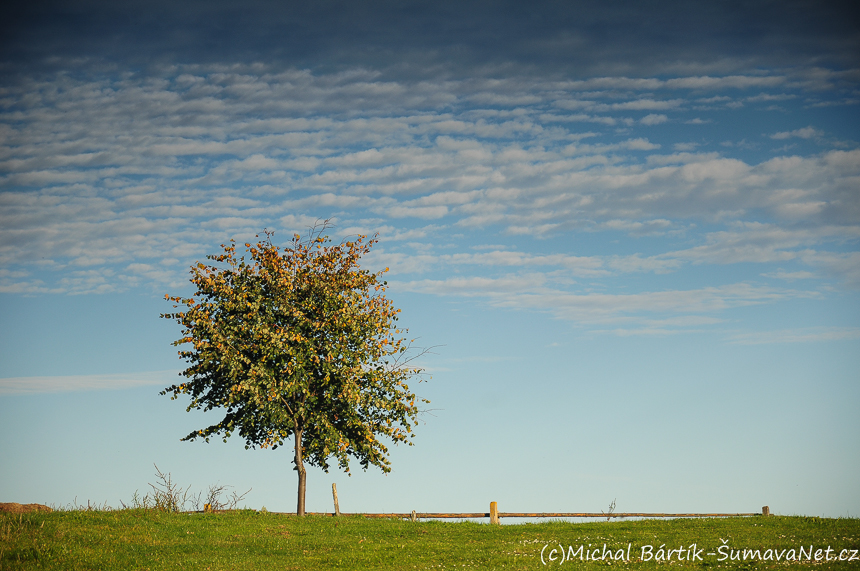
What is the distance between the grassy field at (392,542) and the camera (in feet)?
65.4

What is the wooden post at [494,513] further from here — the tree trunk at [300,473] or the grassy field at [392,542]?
the tree trunk at [300,473]

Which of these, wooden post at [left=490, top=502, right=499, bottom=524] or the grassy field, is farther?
wooden post at [left=490, top=502, right=499, bottom=524]

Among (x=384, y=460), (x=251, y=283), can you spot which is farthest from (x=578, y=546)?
(x=251, y=283)

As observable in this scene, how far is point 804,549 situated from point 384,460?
18043 mm

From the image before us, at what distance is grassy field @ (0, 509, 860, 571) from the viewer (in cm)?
1992

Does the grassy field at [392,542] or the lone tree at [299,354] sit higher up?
the lone tree at [299,354]

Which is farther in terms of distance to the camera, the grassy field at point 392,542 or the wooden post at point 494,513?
the wooden post at point 494,513

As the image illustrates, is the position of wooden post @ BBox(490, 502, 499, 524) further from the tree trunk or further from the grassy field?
the tree trunk

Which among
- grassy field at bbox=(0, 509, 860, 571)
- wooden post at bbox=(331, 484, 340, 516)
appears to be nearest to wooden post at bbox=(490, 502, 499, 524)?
grassy field at bbox=(0, 509, 860, 571)

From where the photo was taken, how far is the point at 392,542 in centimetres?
2408

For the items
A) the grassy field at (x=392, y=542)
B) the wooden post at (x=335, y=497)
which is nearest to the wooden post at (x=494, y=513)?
the grassy field at (x=392, y=542)

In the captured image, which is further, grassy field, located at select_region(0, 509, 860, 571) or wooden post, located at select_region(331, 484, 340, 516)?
wooden post, located at select_region(331, 484, 340, 516)

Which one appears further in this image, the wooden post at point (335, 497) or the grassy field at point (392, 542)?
the wooden post at point (335, 497)

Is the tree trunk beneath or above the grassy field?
above
